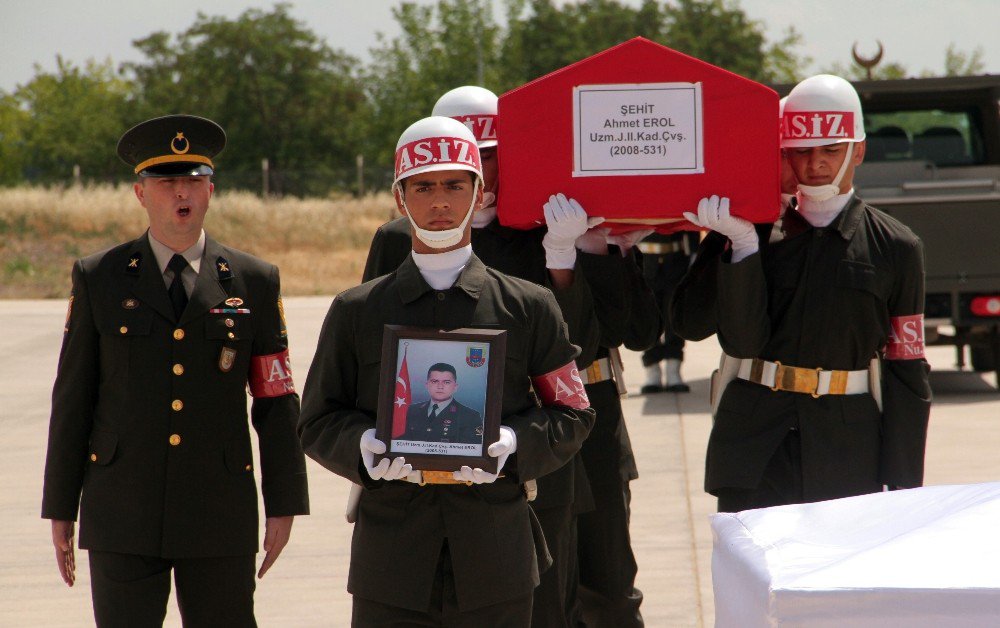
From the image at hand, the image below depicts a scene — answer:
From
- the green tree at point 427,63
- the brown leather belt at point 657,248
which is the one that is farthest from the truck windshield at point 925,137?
the green tree at point 427,63

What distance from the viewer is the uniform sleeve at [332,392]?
348 centimetres

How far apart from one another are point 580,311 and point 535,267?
23 centimetres

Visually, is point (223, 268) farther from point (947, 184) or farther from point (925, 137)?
point (925, 137)

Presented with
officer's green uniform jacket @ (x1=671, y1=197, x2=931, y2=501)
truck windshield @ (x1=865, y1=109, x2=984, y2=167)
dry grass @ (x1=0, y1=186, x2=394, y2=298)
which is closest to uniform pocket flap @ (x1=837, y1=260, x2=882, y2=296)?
officer's green uniform jacket @ (x1=671, y1=197, x2=931, y2=501)

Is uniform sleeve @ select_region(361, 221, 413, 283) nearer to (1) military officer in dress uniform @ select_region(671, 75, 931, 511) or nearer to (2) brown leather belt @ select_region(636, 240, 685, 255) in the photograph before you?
(1) military officer in dress uniform @ select_region(671, 75, 931, 511)

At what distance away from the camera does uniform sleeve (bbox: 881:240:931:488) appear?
15.6 feet

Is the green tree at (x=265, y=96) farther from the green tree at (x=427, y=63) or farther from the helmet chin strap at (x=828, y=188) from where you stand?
the helmet chin strap at (x=828, y=188)

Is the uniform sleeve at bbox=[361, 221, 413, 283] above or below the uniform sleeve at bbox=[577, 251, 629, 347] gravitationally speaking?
above

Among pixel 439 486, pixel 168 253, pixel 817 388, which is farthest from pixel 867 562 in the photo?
pixel 168 253

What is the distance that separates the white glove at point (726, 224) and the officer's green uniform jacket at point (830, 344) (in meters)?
0.11

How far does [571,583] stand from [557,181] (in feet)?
4.25

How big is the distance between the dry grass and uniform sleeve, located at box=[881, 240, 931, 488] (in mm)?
25472

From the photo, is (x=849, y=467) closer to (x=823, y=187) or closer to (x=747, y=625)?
(x=823, y=187)

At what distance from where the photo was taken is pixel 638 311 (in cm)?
488
